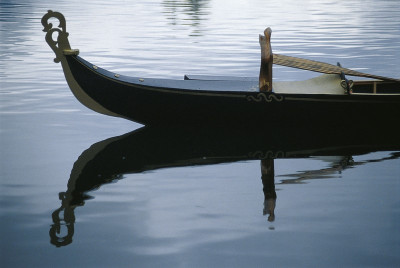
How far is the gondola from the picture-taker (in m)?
12.7

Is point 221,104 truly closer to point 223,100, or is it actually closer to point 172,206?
point 223,100

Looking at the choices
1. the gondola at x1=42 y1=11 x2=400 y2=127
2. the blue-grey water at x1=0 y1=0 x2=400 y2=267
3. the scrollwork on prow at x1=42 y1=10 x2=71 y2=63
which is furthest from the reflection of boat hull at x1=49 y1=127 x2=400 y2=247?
the scrollwork on prow at x1=42 y1=10 x2=71 y2=63

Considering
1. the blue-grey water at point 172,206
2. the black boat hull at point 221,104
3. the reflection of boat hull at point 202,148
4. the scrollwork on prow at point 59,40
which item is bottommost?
the blue-grey water at point 172,206

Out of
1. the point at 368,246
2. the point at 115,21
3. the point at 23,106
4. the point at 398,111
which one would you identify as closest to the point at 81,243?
the point at 368,246

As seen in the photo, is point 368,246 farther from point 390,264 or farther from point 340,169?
point 340,169

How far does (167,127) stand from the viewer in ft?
44.0

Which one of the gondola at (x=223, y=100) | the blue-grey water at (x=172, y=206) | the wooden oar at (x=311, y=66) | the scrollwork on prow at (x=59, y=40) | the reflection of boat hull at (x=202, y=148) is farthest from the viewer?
the wooden oar at (x=311, y=66)

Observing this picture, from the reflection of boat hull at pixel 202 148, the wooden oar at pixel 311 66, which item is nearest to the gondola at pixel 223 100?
the wooden oar at pixel 311 66

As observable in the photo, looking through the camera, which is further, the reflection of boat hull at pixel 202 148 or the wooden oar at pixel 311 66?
the wooden oar at pixel 311 66

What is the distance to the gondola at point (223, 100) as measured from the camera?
12.7m

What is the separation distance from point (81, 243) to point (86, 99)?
574 centimetres

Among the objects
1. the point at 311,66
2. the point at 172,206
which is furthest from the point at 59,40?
the point at 311,66

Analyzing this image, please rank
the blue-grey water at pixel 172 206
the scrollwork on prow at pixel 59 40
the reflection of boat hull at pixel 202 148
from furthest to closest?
1. the scrollwork on prow at pixel 59 40
2. the reflection of boat hull at pixel 202 148
3. the blue-grey water at pixel 172 206

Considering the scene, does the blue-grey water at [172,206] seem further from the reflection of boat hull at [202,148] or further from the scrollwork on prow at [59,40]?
the scrollwork on prow at [59,40]
